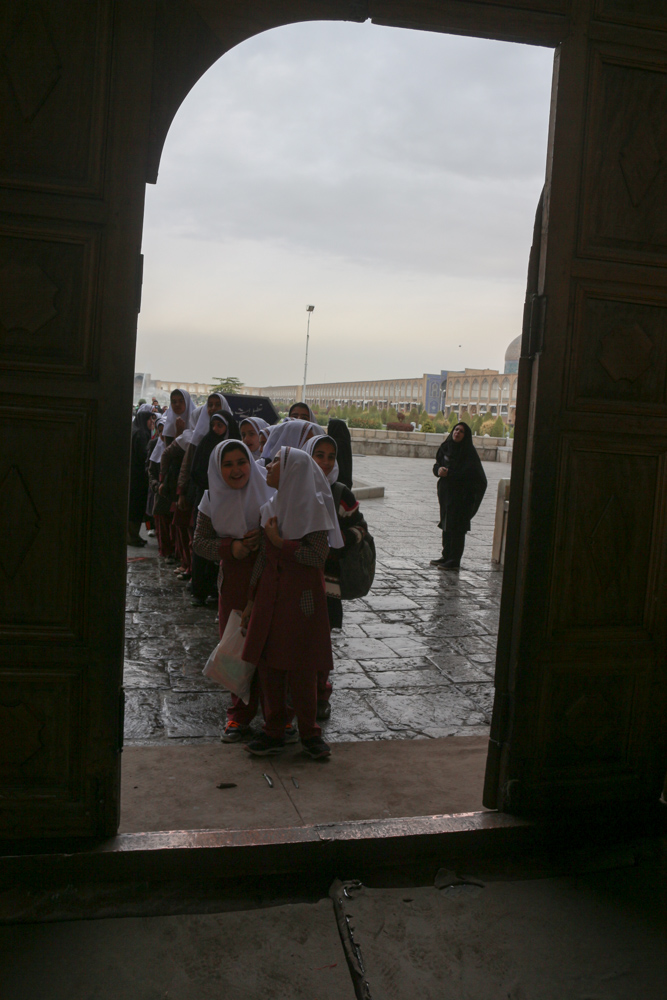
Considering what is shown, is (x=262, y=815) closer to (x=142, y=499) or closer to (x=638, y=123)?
(x=638, y=123)

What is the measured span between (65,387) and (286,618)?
55.9 inches

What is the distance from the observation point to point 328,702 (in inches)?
157

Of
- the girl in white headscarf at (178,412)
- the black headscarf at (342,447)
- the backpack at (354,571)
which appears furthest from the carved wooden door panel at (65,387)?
the girl in white headscarf at (178,412)

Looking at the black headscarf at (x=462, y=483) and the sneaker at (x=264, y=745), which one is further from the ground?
the black headscarf at (x=462, y=483)

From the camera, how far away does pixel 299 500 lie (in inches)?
132

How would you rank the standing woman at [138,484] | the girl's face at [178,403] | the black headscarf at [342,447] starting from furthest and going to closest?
1. the standing woman at [138,484]
2. the girl's face at [178,403]
3. the black headscarf at [342,447]

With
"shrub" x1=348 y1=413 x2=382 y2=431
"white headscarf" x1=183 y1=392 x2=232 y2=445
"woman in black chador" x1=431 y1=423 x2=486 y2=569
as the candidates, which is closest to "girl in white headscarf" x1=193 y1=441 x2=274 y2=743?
"white headscarf" x1=183 y1=392 x2=232 y2=445

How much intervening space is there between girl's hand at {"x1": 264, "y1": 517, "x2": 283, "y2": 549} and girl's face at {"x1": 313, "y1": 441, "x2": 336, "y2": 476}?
72 centimetres

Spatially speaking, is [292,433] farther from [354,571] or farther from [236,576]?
[236,576]

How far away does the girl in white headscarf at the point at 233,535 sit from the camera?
359cm

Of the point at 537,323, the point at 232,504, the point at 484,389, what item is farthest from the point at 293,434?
the point at 484,389

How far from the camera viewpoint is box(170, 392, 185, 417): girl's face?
7285 mm

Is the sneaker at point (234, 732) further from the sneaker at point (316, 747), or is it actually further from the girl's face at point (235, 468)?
the girl's face at point (235, 468)

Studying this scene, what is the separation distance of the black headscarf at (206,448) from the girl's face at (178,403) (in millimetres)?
1296
